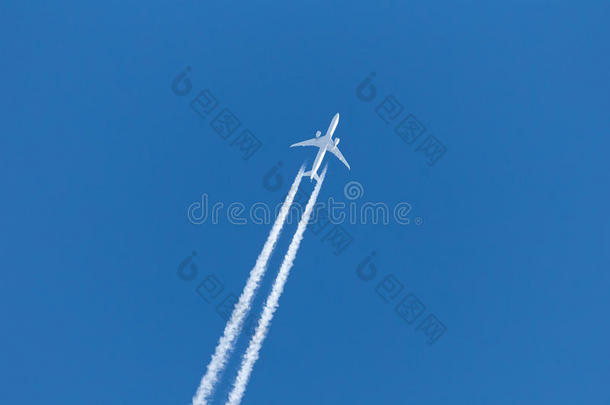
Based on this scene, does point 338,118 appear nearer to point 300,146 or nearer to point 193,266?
point 300,146

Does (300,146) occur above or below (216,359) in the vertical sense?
above

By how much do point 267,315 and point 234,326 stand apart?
3.16 m

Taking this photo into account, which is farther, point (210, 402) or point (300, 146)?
point (300, 146)

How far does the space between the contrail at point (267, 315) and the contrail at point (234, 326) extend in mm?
1572

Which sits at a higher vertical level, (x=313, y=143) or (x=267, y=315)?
(x=313, y=143)

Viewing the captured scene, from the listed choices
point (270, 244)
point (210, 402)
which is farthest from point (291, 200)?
point (210, 402)

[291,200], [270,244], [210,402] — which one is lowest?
[210,402]

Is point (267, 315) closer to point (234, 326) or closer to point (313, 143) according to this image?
point (234, 326)

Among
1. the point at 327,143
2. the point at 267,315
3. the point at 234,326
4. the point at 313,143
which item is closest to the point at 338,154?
the point at 327,143

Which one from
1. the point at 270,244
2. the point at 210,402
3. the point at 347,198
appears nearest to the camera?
the point at 210,402

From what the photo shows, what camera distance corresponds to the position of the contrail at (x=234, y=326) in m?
39.5

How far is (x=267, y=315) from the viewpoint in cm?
4250

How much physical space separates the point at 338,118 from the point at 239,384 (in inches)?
1124

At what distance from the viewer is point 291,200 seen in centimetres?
4781
